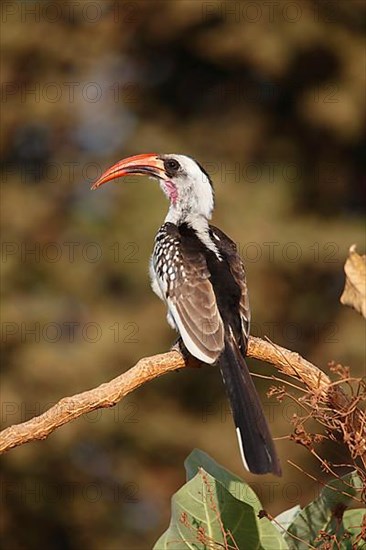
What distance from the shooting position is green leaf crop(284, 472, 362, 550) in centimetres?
206

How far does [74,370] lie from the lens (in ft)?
33.9

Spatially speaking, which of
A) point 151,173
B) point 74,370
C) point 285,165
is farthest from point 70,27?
point 151,173

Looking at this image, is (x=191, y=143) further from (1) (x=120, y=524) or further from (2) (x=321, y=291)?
(1) (x=120, y=524)

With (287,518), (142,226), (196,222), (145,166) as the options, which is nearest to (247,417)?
(287,518)

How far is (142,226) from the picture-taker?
10.7 m

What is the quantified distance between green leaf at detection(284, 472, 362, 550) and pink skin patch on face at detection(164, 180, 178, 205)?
2.40 m

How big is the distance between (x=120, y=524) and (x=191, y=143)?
357 centimetres

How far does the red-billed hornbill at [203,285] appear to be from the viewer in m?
3.00

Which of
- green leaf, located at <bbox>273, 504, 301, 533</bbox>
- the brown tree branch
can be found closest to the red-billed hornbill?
the brown tree branch

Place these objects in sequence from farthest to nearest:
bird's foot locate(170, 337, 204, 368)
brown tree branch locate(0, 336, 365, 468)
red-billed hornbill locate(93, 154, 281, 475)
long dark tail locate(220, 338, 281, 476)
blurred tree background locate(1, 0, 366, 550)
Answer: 1. blurred tree background locate(1, 0, 366, 550)
2. bird's foot locate(170, 337, 204, 368)
3. red-billed hornbill locate(93, 154, 281, 475)
4. long dark tail locate(220, 338, 281, 476)
5. brown tree branch locate(0, 336, 365, 468)

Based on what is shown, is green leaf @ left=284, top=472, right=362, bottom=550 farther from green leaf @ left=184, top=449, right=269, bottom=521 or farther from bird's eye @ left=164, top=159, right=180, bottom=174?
bird's eye @ left=164, top=159, right=180, bottom=174

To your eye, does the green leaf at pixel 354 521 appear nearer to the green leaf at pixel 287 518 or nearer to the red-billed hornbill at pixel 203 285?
the green leaf at pixel 287 518

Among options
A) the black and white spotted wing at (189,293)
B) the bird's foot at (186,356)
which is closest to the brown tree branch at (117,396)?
the bird's foot at (186,356)

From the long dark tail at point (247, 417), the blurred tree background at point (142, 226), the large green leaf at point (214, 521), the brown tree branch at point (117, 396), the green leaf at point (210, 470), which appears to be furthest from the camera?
the blurred tree background at point (142, 226)
